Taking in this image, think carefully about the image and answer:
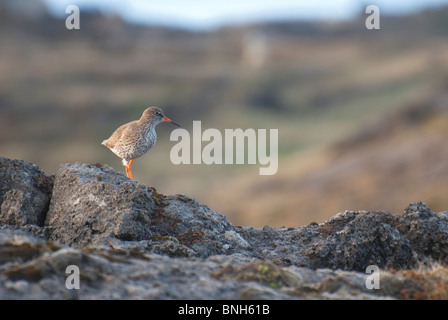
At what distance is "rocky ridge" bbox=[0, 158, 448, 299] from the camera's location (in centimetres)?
732

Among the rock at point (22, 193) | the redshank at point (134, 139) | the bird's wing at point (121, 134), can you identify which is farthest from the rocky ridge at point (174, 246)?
the bird's wing at point (121, 134)

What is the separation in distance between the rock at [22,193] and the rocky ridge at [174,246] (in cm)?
2

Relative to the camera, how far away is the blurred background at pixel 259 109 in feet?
140

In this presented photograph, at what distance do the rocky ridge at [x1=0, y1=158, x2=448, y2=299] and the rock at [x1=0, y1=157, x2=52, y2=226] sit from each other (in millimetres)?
15

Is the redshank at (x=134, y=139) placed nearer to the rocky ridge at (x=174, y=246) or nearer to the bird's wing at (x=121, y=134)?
the bird's wing at (x=121, y=134)

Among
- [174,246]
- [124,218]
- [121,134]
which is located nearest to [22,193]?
[124,218]

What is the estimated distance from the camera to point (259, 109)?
86250mm

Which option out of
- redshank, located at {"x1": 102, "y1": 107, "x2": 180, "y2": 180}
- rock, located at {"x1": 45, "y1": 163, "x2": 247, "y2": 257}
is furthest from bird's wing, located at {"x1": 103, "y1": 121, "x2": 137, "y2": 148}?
rock, located at {"x1": 45, "y1": 163, "x2": 247, "y2": 257}

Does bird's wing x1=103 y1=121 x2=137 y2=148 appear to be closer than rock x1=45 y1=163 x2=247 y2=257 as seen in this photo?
No

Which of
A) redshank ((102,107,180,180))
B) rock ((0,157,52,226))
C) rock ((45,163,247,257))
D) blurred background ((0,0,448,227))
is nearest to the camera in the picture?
rock ((45,163,247,257))

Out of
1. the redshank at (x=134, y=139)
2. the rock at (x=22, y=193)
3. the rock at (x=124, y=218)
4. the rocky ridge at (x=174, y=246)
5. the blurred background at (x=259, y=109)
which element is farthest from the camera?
the blurred background at (x=259, y=109)

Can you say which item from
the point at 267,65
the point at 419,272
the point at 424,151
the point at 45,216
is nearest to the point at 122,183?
the point at 45,216

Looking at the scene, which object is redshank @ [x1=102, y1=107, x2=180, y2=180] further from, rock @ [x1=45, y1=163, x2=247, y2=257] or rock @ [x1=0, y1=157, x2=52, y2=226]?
rock @ [x1=0, y1=157, x2=52, y2=226]

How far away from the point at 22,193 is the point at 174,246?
2572 mm
